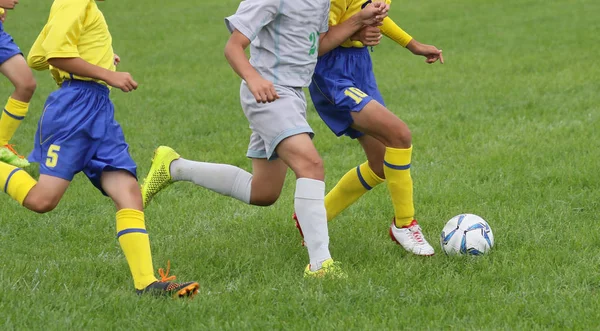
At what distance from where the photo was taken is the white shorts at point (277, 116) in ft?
14.0

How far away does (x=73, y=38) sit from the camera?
4.21 m

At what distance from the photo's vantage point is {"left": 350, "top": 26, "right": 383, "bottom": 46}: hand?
4670 mm

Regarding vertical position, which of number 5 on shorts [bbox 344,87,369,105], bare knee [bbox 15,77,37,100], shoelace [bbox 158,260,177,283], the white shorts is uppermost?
the white shorts

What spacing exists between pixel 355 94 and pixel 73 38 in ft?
5.06

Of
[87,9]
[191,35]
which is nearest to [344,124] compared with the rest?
[87,9]

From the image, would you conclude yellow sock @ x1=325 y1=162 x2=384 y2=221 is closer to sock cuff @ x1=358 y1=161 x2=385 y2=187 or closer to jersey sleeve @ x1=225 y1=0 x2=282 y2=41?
sock cuff @ x1=358 y1=161 x2=385 y2=187

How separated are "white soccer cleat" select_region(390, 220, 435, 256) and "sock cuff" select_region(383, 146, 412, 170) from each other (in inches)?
14.2

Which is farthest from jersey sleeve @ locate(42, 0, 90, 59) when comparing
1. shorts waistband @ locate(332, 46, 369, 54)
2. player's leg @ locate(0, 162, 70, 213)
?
shorts waistband @ locate(332, 46, 369, 54)

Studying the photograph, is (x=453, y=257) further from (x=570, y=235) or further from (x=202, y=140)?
(x=202, y=140)

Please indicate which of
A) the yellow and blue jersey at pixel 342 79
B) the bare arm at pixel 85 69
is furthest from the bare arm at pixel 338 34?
the bare arm at pixel 85 69

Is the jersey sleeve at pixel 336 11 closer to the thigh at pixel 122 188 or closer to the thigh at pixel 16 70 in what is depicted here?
the thigh at pixel 122 188

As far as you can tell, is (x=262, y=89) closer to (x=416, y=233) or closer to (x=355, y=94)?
(x=355, y=94)

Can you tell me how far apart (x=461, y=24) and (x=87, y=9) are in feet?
43.0

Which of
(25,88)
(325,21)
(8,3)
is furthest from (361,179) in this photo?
(25,88)
